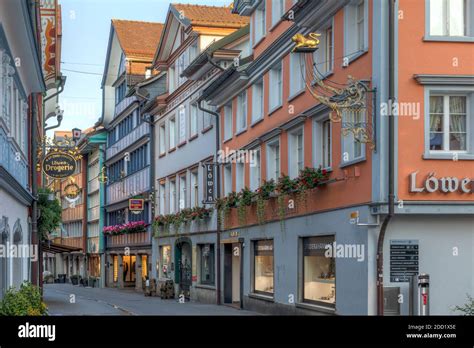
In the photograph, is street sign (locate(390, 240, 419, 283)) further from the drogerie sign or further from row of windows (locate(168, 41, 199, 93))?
row of windows (locate(168, 41, 199, 93))

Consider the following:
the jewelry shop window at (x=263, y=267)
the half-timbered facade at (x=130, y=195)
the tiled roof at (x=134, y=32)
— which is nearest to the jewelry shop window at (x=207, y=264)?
the half-timbered facade at (x=130, y=195)

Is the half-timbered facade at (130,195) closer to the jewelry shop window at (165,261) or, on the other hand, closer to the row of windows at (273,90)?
the jewelry shop window at (165,261)

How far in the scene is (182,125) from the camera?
2706cm

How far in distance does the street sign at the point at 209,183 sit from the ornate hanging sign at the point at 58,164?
25.0ft

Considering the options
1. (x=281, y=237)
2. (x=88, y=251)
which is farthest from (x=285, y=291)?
(x=88, y=251)

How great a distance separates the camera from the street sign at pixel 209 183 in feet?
68.1

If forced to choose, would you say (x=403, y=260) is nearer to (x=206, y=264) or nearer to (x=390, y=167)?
(x=390, y=167)

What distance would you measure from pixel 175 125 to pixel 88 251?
8886mm

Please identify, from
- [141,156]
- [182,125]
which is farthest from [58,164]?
[141,156]

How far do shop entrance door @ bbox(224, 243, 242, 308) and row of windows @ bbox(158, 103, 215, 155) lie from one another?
3.86m

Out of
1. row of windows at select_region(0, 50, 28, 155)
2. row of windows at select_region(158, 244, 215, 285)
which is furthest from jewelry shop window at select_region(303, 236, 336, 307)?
row of windows at select_region(158, 244, 215, 285)

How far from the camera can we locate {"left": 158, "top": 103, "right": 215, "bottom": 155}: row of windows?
23898 mm

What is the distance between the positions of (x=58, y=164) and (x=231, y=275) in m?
9.04
